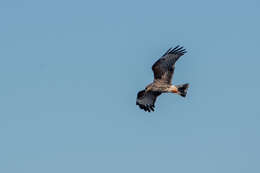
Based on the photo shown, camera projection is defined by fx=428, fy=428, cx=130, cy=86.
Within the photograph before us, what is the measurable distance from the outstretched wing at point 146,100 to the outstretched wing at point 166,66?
0.86 metres

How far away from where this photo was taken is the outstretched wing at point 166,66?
651 inches

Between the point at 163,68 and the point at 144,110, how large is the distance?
6.28ft

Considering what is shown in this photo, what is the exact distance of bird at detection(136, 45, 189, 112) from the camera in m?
16.5

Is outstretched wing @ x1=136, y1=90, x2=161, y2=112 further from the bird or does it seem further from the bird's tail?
the bird's tail

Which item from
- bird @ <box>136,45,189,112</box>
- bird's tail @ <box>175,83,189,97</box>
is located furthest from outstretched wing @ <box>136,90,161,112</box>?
bird's tail @ <box>175,83,189,97</box>

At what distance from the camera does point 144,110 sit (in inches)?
680

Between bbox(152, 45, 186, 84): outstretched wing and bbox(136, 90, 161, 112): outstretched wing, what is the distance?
857mm

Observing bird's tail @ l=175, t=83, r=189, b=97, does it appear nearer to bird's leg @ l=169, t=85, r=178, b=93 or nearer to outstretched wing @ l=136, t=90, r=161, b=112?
bird's leg @ l=169, t=85, r=178, b=93

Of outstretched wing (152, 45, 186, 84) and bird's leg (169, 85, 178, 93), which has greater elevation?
outstretched wing (152, 45, 186, 84)

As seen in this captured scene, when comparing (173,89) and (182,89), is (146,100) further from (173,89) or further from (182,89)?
(182,89)

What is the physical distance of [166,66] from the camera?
54.9 ft

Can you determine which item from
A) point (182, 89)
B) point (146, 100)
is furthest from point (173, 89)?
point (146, 100)

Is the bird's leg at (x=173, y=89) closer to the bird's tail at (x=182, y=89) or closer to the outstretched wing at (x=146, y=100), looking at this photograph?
the bird's tail at (x=182, y=89)

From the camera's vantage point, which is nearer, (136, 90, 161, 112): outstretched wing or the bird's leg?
the bird's leg
